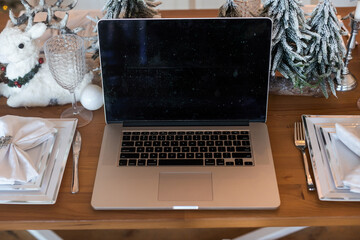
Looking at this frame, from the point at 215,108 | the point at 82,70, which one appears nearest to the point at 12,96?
the point at 82,70

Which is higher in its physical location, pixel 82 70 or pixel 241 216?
pixel 82 70

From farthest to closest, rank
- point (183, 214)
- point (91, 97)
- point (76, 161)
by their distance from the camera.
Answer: point (91, 97)
point (76, 161)
point (183, 214)

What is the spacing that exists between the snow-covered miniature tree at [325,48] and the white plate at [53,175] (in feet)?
1.98

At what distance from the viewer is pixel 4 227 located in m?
0.82

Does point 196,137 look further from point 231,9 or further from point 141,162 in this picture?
point 231,9

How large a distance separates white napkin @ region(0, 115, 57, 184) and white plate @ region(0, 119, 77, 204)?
0.02m

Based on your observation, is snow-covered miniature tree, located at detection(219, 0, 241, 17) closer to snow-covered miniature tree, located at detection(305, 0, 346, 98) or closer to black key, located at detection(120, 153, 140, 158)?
snow-covered miniature tree, located at detection(305, 0, 346, 98)

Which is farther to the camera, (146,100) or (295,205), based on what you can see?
(146,100)

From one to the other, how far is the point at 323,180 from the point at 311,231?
686mm

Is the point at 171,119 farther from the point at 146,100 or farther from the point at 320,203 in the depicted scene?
the point at 320,203

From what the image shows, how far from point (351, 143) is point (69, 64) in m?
0.65

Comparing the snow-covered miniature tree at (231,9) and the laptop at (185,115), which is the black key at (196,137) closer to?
the laptop at (185,115)

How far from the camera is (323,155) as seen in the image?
90 cm

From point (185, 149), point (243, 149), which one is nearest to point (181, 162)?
point (185, 149)
